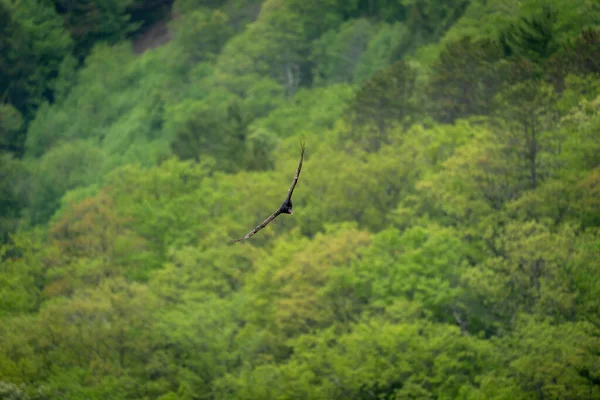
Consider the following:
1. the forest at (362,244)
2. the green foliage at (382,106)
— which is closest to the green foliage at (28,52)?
the forest at (362,244)

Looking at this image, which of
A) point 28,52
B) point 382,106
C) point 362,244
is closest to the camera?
point 362,244

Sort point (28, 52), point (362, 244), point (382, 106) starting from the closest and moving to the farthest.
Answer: point (362, 244) → point (382, 106) → point (28, 52)

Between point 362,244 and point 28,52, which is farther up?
point 362,244

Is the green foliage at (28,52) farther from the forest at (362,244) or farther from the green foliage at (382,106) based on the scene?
the green foliage at (382,106)

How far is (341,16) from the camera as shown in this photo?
102688mm

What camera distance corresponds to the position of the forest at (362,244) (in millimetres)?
42656

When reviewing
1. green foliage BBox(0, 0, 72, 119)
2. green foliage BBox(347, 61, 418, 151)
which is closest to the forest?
green foliage BBox(347, 61, 418, 151)

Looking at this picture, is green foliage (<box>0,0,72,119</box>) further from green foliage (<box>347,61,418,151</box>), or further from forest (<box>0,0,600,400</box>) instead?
green foliage (<box>347,61,418,151</box>)

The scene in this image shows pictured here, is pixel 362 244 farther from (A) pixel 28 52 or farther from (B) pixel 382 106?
(A) pixel 28 52

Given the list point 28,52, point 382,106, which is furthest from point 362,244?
point 28,52

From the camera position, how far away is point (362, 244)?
51219mm

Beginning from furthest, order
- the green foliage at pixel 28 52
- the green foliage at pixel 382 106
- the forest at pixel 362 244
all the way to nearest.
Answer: the green foliage at pixel 28 52 → the green foliage at pixel 382 106 → the forest at pixel 362 244

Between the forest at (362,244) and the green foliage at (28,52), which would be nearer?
the forest at (362,244)

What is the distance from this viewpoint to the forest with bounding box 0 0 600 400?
4266cm
